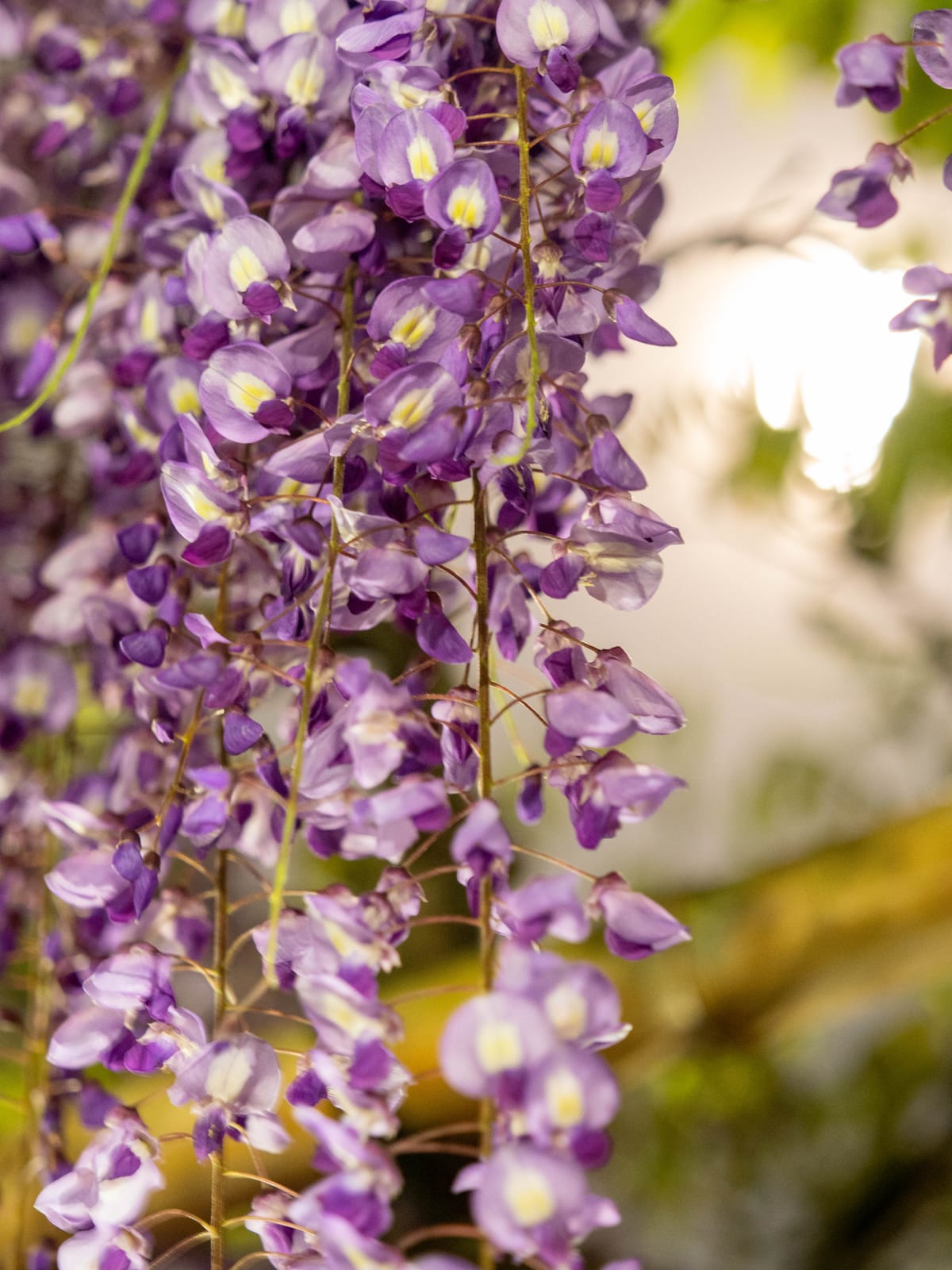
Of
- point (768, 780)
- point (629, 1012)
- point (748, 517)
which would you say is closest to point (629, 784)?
point (629, 1012)

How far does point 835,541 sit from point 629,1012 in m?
0.68

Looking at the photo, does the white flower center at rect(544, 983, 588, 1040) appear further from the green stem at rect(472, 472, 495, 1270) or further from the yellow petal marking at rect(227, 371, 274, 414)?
the yellow petal marking at rect(227, 371, 274, 414)

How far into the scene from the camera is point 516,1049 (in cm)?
20

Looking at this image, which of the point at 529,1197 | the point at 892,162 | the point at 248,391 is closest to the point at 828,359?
the point at 892,162

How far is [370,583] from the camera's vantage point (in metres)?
0.26

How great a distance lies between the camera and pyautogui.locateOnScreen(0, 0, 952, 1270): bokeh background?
61 centimetres

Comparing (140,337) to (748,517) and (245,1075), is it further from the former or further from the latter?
(748,517)

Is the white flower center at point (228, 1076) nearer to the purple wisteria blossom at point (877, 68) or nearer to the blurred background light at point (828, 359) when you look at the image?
the purple wisteria blossom at point (877, 68)

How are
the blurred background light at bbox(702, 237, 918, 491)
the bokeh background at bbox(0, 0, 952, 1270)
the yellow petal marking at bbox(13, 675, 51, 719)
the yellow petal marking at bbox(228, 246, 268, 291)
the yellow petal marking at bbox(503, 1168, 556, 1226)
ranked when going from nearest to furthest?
1. the yellow petal marking at bbox(503, 1168, 556, 1226)
2. the yellow petal marking at bbox(228, 246, 268, 291)
3. the yellow petal marking at bbox(13, 675, 51, 719)
4. the bokeh background at bbox(0, 0, 952, 1270)
5. the blurred background light at bbox(702, 237, 918, 491)

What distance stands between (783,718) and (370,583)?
1.36m

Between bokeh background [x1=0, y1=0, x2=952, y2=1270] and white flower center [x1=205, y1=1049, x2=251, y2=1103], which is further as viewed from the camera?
bokeh background [x1=0, y1=0, x2=952, y2=1270]

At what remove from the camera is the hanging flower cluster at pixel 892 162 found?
289 mm

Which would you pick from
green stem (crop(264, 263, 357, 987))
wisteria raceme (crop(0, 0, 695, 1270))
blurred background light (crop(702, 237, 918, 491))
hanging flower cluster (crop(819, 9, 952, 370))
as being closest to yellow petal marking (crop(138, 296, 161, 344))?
wisteria raceme (crop(0, 0, 695, 1270))

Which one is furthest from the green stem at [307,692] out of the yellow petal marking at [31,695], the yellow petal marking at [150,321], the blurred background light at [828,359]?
the blurred background light at [828,359]
